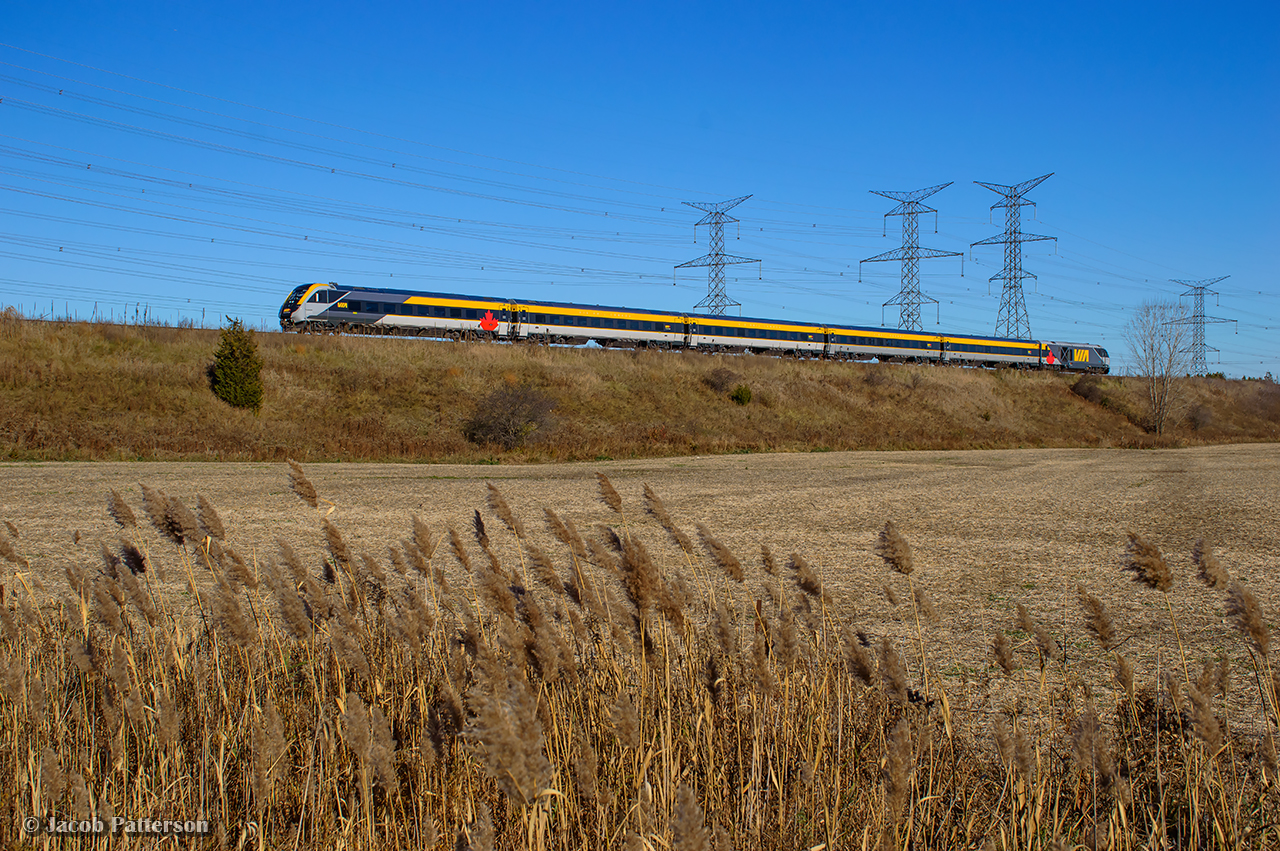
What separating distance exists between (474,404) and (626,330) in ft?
48.8

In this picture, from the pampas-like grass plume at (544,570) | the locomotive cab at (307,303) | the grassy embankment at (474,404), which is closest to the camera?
the pampas-like grass plume at (544,570)

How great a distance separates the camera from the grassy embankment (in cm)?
2448

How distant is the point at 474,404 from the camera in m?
31.2

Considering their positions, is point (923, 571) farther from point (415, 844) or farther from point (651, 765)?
point (415, 844)

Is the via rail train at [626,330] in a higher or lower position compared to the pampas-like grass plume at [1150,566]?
higher

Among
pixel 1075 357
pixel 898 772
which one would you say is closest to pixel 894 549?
pixel 898 772

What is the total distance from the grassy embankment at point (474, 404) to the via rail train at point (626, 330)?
14.0 ft

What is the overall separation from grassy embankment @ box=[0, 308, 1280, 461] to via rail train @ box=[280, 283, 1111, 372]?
4270 mm

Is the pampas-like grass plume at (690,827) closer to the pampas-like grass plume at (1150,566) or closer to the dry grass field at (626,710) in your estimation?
the dry grass field at (626,710)

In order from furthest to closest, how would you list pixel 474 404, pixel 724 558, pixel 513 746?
pixel 474 404, pixel 724 558, pixel 513 746

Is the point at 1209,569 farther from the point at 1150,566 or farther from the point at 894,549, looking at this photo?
the point at 894,549

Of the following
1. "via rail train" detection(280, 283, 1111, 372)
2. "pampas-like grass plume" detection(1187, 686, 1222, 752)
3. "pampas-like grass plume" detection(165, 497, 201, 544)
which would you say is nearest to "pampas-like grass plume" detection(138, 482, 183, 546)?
"pampas-like grass plume" detection(165, 497, 201, 544)

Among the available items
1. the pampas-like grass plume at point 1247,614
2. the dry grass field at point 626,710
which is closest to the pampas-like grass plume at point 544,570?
the dry grass field at point 626,710

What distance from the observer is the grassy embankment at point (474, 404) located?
2448 cm
